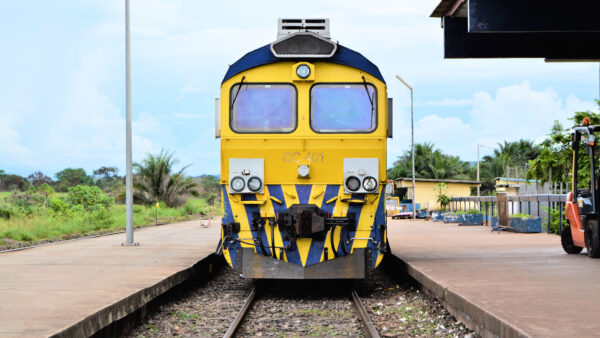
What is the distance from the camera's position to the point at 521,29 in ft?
33.3

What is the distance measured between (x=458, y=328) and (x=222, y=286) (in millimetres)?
5501

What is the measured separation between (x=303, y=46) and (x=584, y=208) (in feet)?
20.2

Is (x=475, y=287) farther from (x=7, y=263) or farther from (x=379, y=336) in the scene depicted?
(x=7, y=263)

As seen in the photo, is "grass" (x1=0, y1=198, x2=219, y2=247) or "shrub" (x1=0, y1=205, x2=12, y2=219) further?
→ "shrub" (x1=0, y1=205, x2=12, y2=219)

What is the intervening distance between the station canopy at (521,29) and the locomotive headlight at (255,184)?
3789 mm

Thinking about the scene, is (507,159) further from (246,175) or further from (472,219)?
(246,175)

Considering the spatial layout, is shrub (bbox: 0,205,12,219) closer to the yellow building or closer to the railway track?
the railway track

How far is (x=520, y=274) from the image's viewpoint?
9.62 m

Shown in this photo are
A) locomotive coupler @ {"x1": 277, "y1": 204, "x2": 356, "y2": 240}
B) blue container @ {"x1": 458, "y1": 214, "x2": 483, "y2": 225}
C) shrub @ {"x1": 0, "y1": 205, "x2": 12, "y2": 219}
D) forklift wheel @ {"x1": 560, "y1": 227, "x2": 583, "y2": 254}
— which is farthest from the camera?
blue container @ {"x1": 458, "y1": 214, "x2": 483, "y2": 225}

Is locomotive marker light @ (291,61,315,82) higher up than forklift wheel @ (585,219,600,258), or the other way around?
locomotive marker light @ (291,61,315,82)

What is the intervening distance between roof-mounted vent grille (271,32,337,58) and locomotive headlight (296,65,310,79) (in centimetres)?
16

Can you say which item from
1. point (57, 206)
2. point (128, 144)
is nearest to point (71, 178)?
point (57, 206)

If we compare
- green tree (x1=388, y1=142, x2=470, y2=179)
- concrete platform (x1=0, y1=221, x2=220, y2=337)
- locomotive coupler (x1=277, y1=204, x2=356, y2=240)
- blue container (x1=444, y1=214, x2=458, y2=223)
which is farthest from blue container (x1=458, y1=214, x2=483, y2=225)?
green tree (x1=388, y1=142, x2=470, y2=179)

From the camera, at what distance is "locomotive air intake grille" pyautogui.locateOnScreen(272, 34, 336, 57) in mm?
9758
